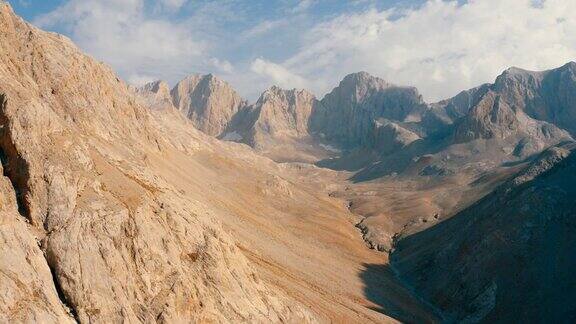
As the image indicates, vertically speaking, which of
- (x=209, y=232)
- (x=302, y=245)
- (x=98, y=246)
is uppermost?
(x=98, y=246)

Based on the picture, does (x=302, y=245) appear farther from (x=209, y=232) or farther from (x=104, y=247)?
(x=104, y=247)

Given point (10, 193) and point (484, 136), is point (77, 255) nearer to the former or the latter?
point (10, 193)

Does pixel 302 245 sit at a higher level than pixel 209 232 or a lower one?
lower

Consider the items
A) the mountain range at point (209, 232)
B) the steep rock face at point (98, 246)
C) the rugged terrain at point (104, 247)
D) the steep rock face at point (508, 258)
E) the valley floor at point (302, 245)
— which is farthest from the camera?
the steep rock face at point (508, 258)

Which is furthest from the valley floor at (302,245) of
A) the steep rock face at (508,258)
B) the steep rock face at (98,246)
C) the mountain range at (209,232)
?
the steep rock face at (98,246)

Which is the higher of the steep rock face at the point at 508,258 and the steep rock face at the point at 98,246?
the steep rock face at the point at 98,246

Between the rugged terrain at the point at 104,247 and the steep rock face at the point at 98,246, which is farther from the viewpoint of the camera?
the rugged terrain at the point at 104,247

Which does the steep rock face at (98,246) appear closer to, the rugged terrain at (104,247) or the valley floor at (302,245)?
the rugged terrain at (104,247)

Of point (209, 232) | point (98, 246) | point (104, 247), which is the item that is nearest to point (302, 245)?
point (209, 232)
